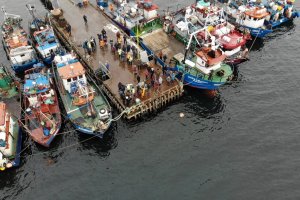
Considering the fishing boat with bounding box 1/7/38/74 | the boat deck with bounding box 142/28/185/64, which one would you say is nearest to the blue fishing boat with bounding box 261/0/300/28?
the boat deck with bounding box 142/28/185/64

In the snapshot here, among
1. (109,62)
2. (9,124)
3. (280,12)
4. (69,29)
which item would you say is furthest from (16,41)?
(280,12)

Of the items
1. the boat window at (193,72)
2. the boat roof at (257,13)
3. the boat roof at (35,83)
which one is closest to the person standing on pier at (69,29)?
the boat roof at (35,83)

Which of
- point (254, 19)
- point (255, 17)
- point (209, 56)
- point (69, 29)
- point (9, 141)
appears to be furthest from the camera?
point (254, 19)

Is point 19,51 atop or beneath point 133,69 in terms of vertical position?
beneath

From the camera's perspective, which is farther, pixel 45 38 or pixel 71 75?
pixel 45 38

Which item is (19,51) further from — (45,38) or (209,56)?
(209,56)

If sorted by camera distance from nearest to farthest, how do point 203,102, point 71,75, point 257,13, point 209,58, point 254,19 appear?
1. point 71,75
2. point 209,58
3. point 203,102
4. point 257,13
5. point 254,19

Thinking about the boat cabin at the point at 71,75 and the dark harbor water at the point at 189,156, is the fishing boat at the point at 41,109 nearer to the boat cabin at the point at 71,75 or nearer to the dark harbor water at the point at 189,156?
the dark harbor water at the point at 189,156
